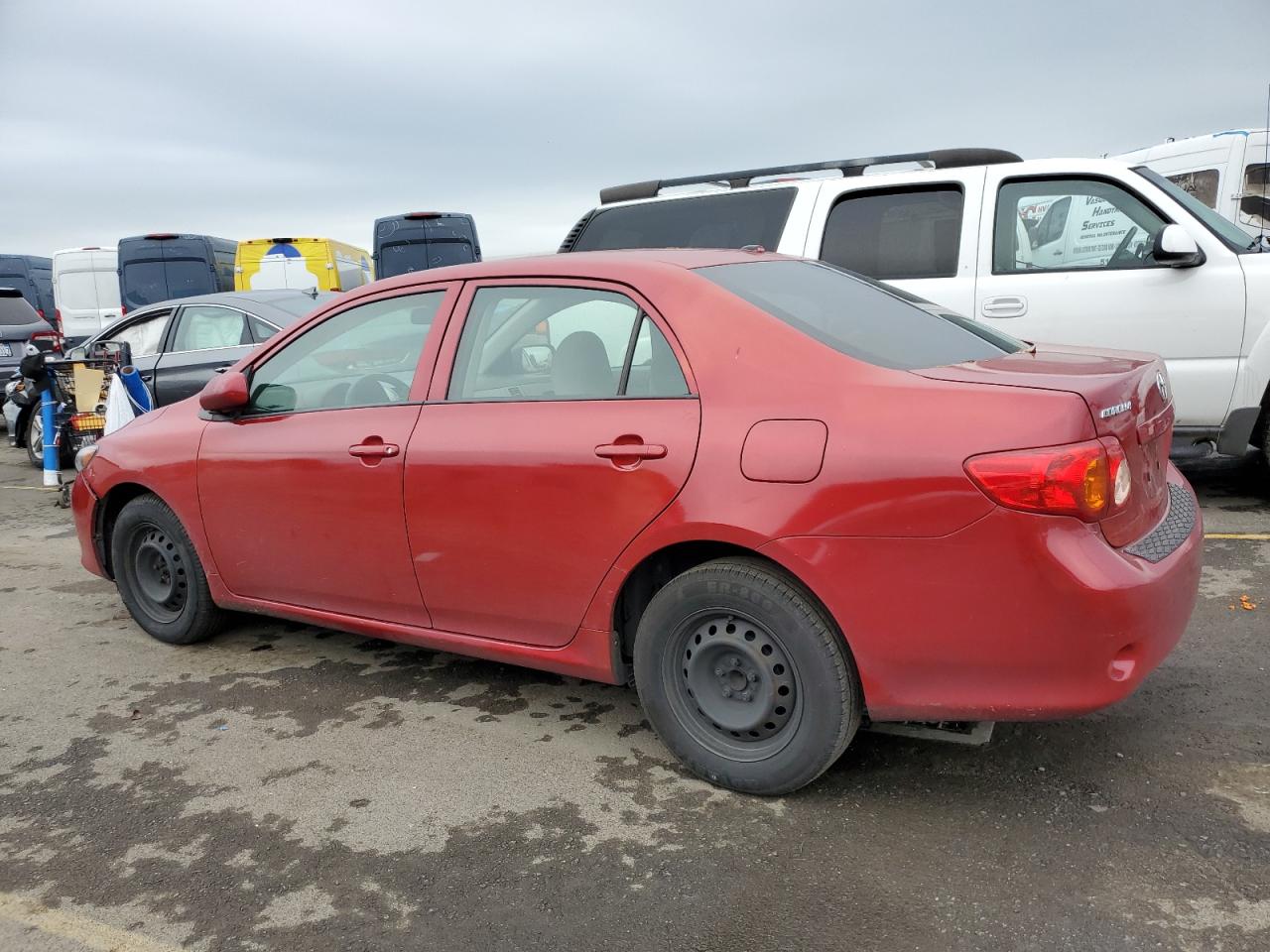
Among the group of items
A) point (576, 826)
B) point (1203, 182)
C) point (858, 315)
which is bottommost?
point (576, 826)

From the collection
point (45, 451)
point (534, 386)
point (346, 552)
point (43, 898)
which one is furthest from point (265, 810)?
point (45, 451)

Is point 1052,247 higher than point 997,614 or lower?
higher

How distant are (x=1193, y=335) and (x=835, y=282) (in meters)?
3.33

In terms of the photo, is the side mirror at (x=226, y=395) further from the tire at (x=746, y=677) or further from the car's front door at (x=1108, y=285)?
the car's front door at (x=1108, y=285)

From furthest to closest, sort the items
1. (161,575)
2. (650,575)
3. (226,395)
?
(161,575)
(226,395)
(650,575)

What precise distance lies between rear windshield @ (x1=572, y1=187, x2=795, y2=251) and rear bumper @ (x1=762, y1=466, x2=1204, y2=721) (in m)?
4.13

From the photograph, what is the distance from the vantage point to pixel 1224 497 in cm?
646

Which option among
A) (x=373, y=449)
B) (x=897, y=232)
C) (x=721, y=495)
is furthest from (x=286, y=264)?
(x=721, y=495)

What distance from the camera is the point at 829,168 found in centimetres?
670

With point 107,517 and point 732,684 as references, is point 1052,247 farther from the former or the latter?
point 107,517

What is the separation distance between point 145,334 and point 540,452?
7.81 meters

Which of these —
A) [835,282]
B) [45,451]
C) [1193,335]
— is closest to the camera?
[835,282]

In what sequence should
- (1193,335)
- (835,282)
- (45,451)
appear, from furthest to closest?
(45,451)
(1193,335)
(835,282)

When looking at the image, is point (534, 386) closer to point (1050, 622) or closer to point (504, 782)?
point (504, 782)
